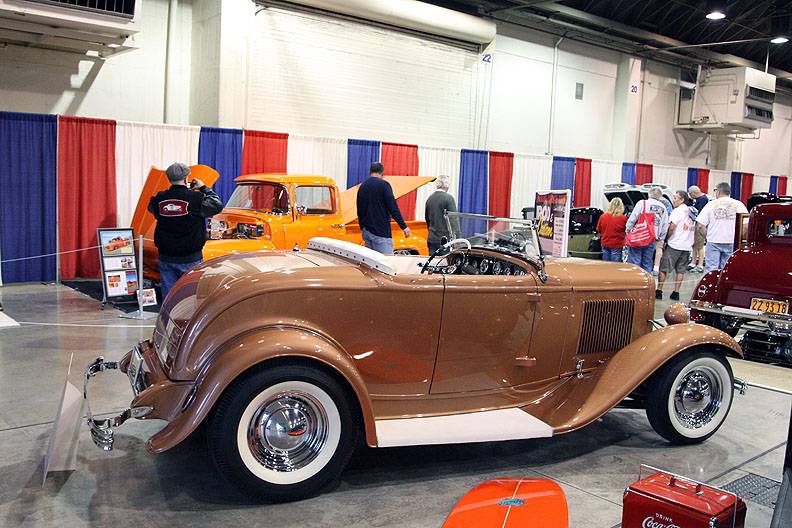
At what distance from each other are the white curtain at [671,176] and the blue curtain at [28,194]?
48.0 feet

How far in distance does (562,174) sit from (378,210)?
9145 millimetres

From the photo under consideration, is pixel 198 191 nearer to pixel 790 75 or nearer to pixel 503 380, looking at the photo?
pixel 503 380

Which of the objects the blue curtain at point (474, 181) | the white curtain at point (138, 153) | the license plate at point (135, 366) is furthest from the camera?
the blue curtain at point (474, 181)

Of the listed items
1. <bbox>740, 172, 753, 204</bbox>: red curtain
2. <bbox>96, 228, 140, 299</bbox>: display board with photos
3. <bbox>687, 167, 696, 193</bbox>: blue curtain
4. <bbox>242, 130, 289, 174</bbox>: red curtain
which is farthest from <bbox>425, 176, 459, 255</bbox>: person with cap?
<bbox>740, 172, 753, 204</bbox>: red curtain

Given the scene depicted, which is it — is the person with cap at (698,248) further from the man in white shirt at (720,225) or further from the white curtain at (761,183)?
the white curtain at (761,183)

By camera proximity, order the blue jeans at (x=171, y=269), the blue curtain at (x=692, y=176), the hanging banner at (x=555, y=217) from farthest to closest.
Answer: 1. the blue curtain at (x=692, y=176)
2. the hanging banner at (x=555, y=217)
3. the blue jeans at (x=171, y=269)

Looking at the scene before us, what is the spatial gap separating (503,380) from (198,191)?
4.11 metres

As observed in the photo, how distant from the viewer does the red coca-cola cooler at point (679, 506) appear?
2.70m

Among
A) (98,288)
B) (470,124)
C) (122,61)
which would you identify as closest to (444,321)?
(98,288)

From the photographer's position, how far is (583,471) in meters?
4.29

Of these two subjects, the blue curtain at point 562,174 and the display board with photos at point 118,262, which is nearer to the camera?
the display board with photos at point 118,262

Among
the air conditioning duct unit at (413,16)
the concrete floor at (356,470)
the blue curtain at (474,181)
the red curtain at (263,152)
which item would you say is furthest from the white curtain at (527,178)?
the concrete floor at (356,470)

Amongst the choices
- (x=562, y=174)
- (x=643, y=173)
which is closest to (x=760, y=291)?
(x=562, y=174)

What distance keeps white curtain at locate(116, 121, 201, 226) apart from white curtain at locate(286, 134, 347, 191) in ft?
6.38
